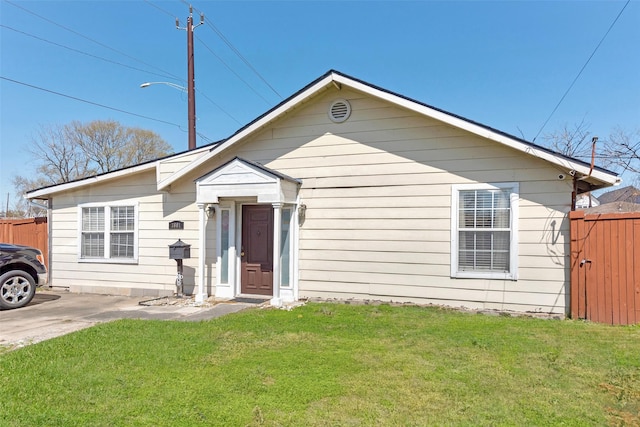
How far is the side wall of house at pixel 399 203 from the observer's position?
21.6 feet

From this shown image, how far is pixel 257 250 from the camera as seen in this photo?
28.0 feet

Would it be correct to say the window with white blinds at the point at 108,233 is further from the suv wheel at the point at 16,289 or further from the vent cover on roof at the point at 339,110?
the vent cover on roof at the point at 339,110

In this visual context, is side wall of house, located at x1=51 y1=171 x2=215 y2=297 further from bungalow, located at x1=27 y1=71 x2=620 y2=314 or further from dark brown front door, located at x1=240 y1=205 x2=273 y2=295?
dark brown front door, located at x1=240 y1=205 x2=273 y2=295

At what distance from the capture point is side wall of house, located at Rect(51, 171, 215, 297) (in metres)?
9.05

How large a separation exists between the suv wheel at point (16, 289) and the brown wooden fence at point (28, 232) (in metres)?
3.00

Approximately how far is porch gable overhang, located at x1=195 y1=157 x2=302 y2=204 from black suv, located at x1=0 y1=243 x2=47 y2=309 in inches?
140

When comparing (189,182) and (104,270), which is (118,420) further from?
(104,270)

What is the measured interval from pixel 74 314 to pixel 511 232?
25.9 ft

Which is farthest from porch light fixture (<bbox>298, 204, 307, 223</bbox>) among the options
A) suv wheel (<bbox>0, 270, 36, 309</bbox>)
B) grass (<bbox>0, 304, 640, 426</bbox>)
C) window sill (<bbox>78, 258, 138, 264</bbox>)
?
suv wheel (<bbox>0, 270, 36, 309</bbox>)

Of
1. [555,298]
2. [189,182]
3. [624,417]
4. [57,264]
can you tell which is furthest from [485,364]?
[57,264]

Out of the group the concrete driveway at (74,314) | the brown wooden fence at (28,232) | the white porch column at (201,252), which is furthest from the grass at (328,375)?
the brown wooden fence at (28,232)

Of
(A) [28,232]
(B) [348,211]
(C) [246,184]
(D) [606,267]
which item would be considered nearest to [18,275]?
(A) [28,232]

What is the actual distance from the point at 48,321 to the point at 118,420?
454cm

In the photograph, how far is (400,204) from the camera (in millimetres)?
7438
